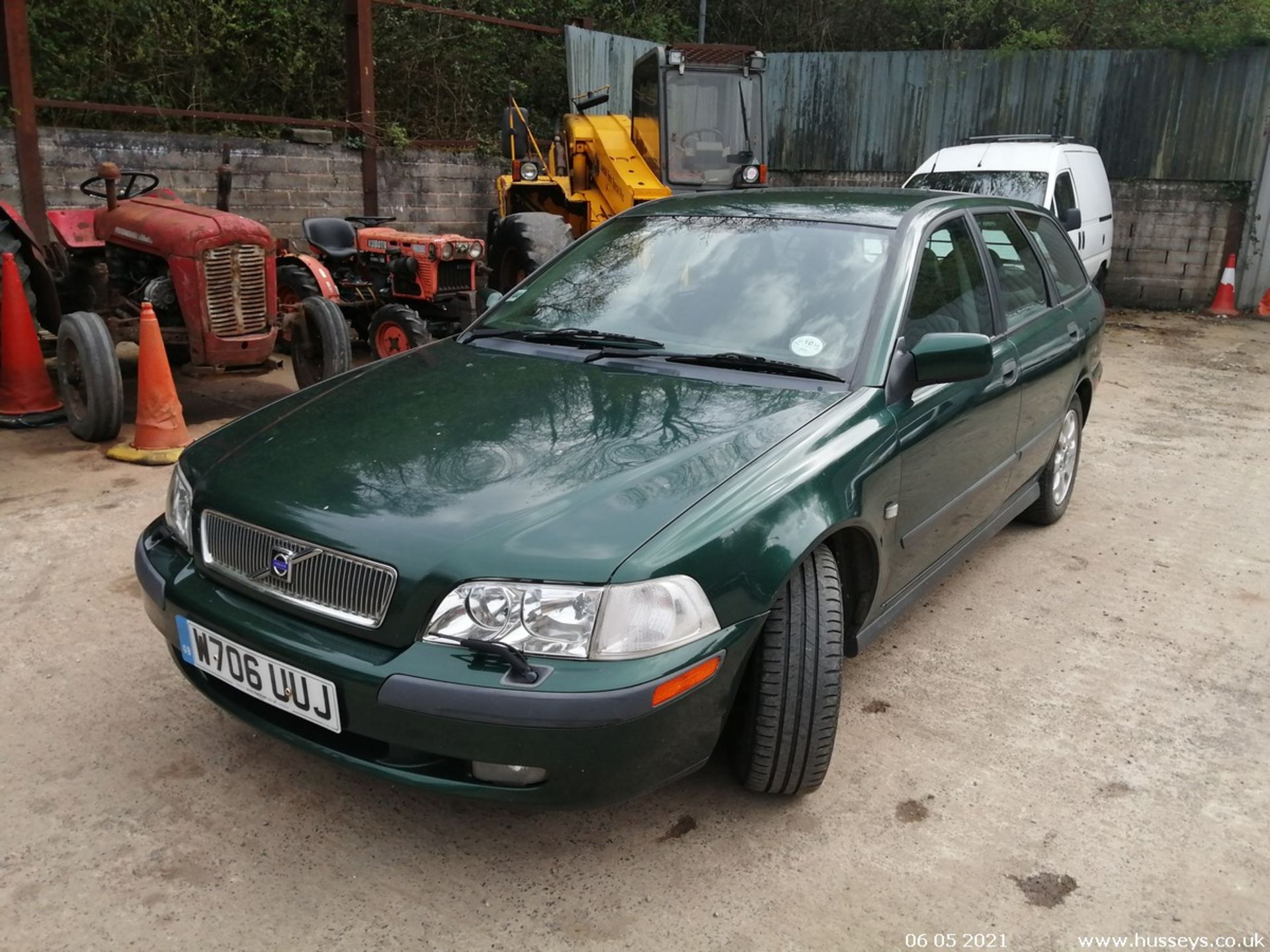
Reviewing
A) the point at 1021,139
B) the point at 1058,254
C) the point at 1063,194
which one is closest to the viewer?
the point at 1058,254

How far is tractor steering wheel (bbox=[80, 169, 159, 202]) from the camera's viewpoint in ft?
21.2

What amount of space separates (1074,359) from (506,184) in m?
6.91

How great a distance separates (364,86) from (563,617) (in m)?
9.16

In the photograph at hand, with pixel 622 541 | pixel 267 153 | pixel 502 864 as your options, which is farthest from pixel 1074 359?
pixel 267 153

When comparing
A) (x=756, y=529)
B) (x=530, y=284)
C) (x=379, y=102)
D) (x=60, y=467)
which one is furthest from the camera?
(x=379, y=102)

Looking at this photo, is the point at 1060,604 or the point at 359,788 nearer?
the point at 359,788

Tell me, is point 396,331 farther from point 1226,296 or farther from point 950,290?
point 1226,296

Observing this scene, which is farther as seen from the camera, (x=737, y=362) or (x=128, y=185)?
(x=128, y=185)

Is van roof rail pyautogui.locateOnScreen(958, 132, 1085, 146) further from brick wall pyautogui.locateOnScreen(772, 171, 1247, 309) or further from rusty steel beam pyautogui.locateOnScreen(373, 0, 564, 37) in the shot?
rusty steel beam pyautogui.locateOnScreen(373, 0, 564, 37)

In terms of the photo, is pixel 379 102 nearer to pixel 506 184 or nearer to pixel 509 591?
pixel 506 184

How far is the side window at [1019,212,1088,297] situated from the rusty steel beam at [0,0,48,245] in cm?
652

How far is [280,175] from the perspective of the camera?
9.47 metres

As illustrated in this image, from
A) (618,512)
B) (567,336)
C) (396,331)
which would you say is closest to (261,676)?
(618,512)

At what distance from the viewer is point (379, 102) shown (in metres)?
12.5
